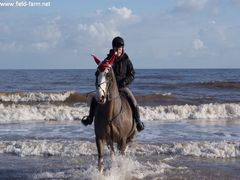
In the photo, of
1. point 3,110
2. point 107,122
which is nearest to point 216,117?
point 3,110

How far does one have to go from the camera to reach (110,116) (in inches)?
316

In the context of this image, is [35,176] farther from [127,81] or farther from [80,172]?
[127,81]

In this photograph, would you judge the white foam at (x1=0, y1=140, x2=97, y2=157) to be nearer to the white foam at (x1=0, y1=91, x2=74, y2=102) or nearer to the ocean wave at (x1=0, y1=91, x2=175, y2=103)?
the ocean wave at (x1=0, y1=91, x2=175, y2=103)

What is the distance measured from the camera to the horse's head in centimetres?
709

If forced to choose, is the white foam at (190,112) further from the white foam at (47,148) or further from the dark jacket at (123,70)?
the dark jacket at (123,70)

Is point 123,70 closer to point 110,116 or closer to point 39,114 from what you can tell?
point 110,116

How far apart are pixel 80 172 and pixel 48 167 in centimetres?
98

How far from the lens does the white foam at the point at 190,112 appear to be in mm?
21953

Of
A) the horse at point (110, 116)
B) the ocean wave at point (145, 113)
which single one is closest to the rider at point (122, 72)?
the horse at point (110, 116)

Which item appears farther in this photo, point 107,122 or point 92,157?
point 92,157

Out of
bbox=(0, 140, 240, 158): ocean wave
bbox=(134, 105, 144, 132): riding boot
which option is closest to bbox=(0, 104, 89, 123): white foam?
bbox=(0, 140, 240, 158): ocean wave

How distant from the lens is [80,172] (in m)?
9.59

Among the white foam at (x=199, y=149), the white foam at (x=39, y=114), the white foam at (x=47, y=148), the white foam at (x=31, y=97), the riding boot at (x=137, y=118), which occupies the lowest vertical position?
the white foam at (x=31, y=97)

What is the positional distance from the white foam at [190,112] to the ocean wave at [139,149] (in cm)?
902
